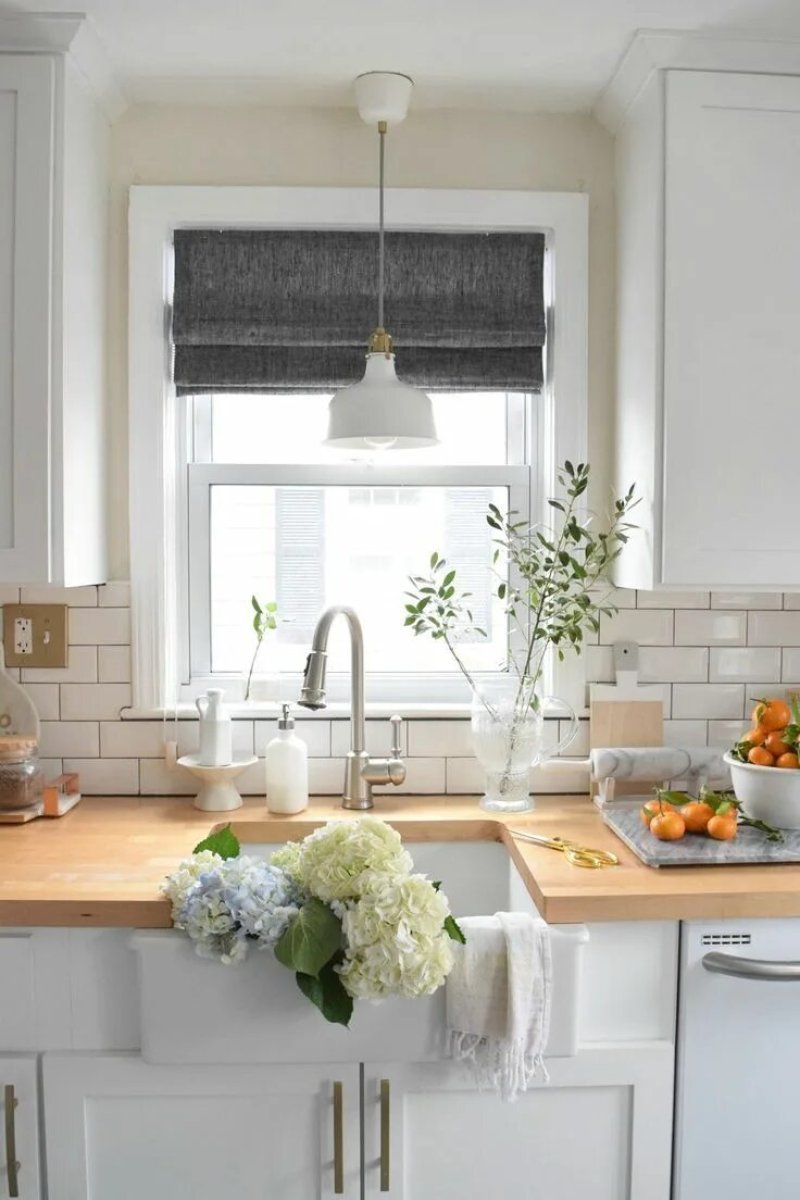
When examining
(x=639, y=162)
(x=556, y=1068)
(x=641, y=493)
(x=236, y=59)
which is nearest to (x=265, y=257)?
(x=236, y=59)

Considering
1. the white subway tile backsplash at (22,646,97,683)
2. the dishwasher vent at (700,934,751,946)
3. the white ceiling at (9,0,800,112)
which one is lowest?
the dishwasher vent at (700,934,751,946)

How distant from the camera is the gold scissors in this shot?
179 cm

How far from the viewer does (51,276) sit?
192 cm

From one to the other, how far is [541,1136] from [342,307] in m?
1.65

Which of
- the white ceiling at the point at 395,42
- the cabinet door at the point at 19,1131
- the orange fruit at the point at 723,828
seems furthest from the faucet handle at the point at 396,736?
the white ceiling at the point at 395,42

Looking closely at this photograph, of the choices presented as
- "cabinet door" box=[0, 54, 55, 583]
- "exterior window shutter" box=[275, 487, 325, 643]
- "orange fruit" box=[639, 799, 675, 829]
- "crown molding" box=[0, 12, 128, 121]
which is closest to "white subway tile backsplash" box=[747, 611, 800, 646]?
"orange fruit" box=[639, 799, 675, 829]

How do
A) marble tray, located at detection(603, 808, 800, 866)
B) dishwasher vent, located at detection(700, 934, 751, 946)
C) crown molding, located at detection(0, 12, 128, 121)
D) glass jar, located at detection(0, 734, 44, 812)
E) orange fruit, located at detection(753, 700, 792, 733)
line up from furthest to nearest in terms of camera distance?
glass jar, located at detection(0, 734, 44, 812) < orange fruit, located at detection(753, 700, 792, 733) < crown molding, located at detection(0, 12, 128, 121) < marble tray, located at detection(603, 808, 800, 866) < dishwasher vent, located at detection(700, 934, 751, 946)

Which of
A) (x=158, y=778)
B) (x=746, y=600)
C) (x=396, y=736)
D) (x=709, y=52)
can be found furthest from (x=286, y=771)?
(x=709, y=52)

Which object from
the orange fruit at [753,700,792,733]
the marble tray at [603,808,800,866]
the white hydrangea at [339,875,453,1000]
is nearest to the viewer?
the white hydrangea at [339,875,453,1000]

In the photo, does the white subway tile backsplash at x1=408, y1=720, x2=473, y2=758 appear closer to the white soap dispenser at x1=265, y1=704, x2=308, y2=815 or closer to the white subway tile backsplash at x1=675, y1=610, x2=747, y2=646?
the white soap dispenser at x1=265, y1=704, x2=308, y2=815

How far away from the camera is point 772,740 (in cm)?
195

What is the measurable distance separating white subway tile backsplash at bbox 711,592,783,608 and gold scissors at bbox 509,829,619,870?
27.5 inches

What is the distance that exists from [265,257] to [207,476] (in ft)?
1.63

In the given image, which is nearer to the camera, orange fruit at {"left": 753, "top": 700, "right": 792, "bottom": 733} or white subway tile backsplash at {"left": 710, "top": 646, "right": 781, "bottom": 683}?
orange fruit at {"left": 753, "top": 700, "right": 792, "bottom": 733}
